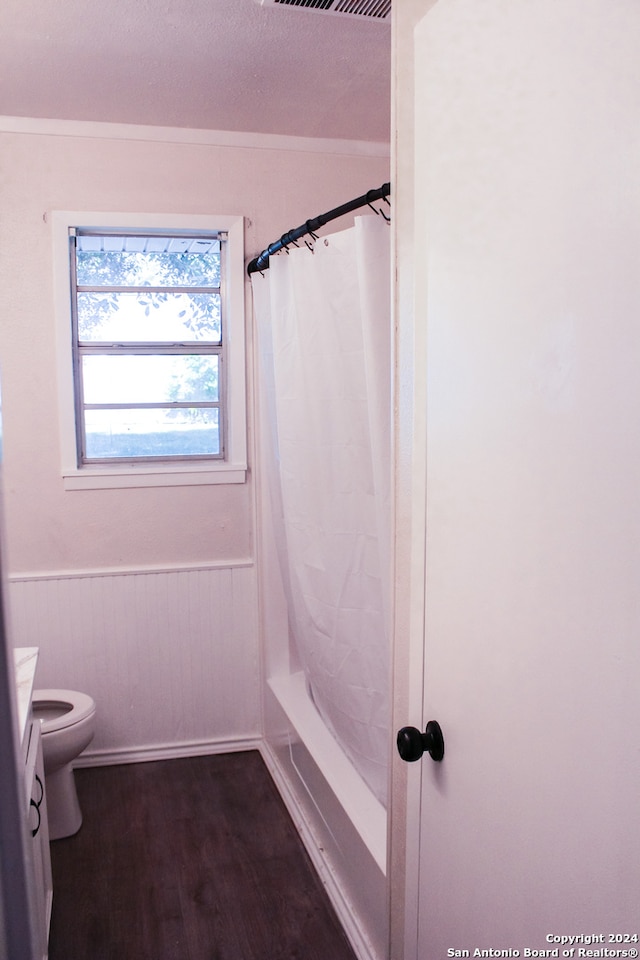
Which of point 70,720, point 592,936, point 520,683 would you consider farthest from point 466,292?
point 70,720

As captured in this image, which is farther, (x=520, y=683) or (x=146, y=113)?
(x=146, y=113)

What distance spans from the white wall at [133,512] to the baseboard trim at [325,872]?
1.33ft

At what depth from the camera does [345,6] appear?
1896mm

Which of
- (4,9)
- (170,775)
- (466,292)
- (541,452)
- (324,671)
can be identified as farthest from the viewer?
(170,775)

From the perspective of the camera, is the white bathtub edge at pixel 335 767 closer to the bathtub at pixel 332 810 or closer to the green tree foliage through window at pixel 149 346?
the bathtub at pixel 332 810

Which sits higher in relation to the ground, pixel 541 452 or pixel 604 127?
pixel 604 127

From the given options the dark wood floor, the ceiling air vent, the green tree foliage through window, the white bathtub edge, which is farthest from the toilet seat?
the ceiling air vent

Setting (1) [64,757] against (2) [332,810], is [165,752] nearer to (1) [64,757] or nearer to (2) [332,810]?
(1) [64,757]

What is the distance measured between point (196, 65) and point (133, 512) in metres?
1.68

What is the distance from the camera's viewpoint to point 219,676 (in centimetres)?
320

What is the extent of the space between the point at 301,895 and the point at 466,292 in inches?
78.2

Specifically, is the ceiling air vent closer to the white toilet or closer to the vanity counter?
the vanity counter

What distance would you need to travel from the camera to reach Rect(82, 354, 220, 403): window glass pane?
3.06m

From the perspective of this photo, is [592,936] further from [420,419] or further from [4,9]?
[4,9]
